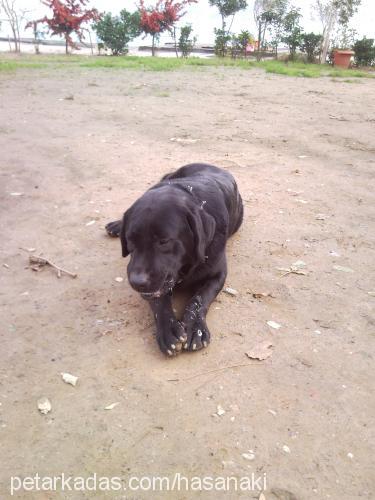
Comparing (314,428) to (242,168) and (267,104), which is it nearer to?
Answer: (242,168)

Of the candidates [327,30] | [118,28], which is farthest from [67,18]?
[327,30]

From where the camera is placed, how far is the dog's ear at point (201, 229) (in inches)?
106

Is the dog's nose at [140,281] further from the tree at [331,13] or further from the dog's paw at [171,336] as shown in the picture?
the tree at [331,13]

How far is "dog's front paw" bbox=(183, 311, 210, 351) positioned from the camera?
2664 millimetres

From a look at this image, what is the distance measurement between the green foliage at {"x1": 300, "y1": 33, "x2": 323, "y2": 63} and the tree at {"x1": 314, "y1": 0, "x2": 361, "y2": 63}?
257 millimetres

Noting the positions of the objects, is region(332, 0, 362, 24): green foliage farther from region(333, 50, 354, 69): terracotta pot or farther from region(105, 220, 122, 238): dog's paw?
region(105, 220, 122, 238): dog's paw

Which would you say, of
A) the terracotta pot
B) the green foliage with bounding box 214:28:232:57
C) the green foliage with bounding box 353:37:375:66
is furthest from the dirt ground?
the green foliage with bounding box 214:28:232:57

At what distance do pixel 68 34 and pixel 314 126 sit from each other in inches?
636

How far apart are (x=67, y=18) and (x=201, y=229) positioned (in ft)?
65.4

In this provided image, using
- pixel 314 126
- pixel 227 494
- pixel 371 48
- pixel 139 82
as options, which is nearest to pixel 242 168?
pixel 314 126

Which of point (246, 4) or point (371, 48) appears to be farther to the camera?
point (246, 4)

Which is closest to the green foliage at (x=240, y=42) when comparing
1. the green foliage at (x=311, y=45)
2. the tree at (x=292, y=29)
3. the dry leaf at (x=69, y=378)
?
the tree at (x=292, y=29)

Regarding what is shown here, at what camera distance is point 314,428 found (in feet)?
7.14

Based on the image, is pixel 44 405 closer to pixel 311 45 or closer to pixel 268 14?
pixel 311 45
